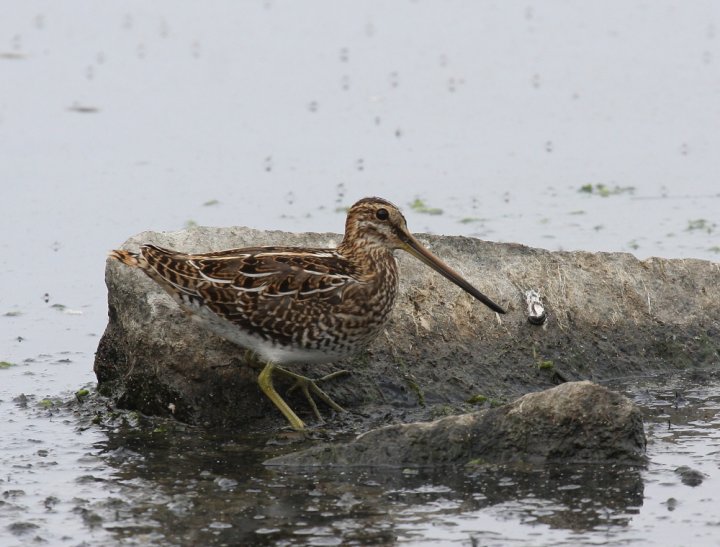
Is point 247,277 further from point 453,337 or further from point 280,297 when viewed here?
point 453,337

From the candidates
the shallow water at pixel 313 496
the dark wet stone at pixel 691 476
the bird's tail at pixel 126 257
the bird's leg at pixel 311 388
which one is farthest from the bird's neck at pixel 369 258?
the dark wet stone at pixel 691 476

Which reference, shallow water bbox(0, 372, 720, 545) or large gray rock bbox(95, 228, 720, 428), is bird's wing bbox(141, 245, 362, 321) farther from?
shallow water bbox(0, 372, 720, 545)

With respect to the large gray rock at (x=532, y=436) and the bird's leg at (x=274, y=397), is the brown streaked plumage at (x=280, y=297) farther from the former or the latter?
the large gray rock at (x=532, y=436)

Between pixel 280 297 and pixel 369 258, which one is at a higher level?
pixel 369 258

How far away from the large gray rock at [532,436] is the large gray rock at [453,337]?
3.18ft

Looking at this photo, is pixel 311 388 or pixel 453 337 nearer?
pixel 311 388

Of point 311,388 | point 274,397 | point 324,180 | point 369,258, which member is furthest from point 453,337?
point 324,180

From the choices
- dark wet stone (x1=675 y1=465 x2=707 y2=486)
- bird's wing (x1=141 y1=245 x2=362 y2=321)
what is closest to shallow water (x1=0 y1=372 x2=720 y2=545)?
dark wet stone (x1=675 y1=465 x2=707 y2=486)

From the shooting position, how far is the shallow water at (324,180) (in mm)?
7484

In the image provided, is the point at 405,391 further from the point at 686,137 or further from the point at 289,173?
the point at 686,137

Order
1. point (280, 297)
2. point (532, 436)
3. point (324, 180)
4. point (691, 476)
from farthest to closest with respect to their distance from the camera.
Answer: point (324, 180) < point (280, 297) < point (532, 436) < point (691, 476)

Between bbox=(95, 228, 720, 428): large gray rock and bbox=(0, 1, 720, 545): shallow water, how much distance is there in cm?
31

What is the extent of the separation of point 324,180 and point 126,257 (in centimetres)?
594

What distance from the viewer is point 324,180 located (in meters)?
14.6
